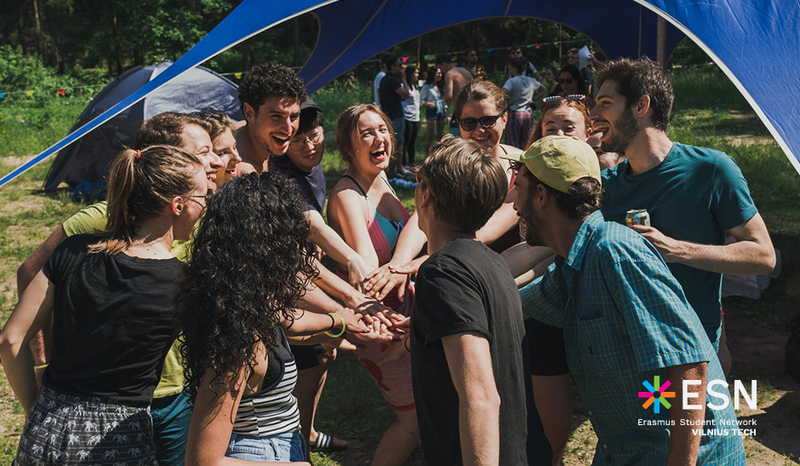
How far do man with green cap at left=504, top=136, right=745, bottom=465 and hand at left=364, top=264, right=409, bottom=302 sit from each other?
3.18 ft

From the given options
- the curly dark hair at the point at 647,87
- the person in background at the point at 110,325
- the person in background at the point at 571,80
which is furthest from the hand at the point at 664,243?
the person in background at the point at 571,80

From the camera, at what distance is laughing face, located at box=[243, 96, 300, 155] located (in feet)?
11.6

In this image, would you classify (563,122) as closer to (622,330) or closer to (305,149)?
(305,149)

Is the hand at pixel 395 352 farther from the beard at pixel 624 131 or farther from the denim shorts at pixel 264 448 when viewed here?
the beard at pixel 624 131

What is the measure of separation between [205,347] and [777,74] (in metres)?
2.88

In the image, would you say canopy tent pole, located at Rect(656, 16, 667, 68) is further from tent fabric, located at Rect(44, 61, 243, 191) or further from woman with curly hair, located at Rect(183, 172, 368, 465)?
tent fabric, located at Rect(44, 61, 243, 191)

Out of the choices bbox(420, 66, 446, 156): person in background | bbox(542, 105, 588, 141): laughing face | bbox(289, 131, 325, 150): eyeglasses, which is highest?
bbox(542, 105, 588, 141): laughing face

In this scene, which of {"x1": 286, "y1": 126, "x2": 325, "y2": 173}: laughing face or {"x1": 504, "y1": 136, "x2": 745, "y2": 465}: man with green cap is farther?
{"x1": 286, "y1": 126, "x2": 325, "y2": 173}: laughing face

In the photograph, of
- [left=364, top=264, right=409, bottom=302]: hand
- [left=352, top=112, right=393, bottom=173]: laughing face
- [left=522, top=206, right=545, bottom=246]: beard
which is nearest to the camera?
[left=522, top=206, right=545, bottom=246]: beard

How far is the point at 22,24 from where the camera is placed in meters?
32.8

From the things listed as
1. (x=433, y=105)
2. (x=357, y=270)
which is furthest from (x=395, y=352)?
(x=433, y=105)

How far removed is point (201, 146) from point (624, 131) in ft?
6.01

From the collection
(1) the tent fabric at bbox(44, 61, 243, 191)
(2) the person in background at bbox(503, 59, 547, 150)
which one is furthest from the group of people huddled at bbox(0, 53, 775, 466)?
(1) the tent fabric at bbox(44, 61, 243, 191)

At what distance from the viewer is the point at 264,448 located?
2012 millimetres
